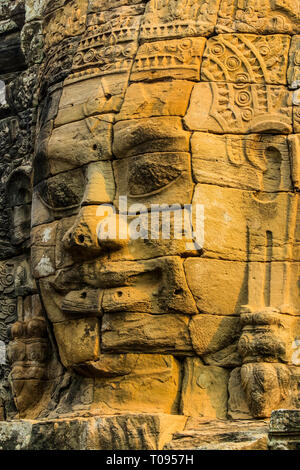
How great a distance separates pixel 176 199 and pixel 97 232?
0.71 m

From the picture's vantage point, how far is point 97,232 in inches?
471

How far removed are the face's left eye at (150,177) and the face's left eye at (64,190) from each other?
56 centimetres

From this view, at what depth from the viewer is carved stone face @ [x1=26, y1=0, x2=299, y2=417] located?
11812mm

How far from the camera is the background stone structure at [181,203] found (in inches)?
463

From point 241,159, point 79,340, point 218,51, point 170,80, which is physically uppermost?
point 218,51

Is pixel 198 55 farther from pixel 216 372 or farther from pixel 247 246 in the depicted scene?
pixel 216 372

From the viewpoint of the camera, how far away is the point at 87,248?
12.0 m

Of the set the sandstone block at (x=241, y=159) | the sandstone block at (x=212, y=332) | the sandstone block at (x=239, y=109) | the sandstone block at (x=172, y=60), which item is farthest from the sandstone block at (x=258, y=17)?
the sandstone block at (x=212, y=332)

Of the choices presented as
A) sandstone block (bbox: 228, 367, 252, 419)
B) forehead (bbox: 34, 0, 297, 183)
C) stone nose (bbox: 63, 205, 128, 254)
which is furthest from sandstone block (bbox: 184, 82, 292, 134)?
sandstone block (bbox: 228, 367, 252, 419)

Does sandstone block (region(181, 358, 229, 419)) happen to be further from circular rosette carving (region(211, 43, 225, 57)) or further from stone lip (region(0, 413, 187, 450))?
circular rosette carving (region(211, 43, 225, 57))

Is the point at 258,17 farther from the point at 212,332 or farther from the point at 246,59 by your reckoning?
the point at 212,332

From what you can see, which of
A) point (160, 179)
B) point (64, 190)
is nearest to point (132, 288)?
point (160, 179)

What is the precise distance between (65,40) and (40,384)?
309 centimetres

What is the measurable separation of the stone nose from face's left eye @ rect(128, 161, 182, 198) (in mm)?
297
